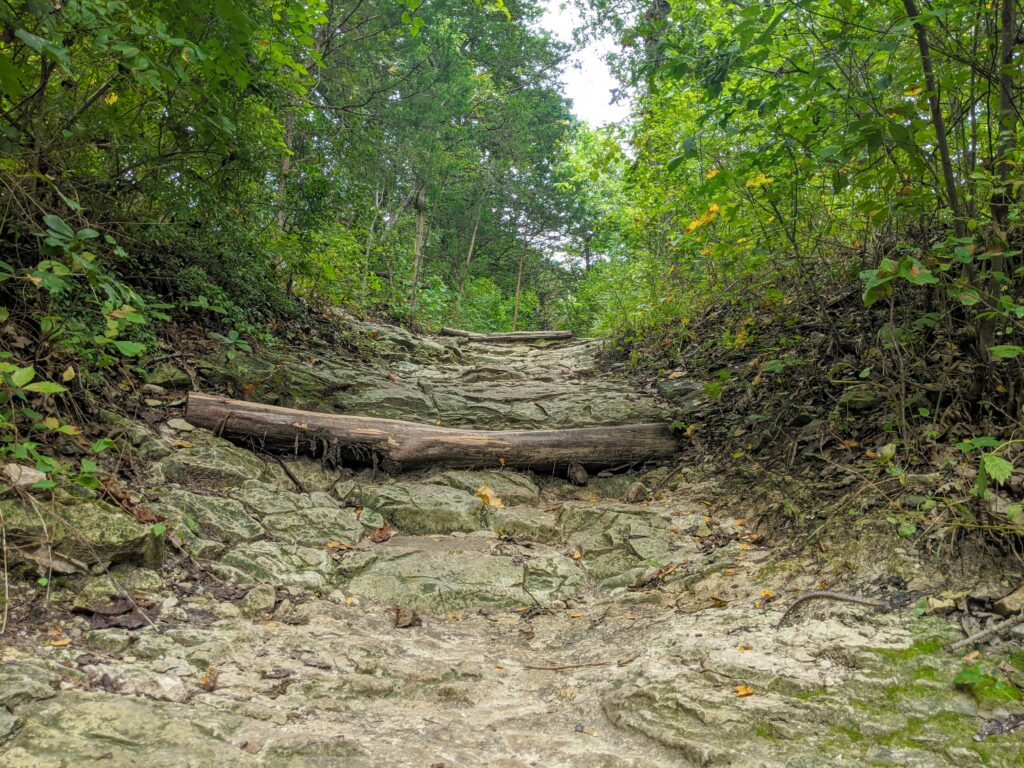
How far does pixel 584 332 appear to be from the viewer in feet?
61.0

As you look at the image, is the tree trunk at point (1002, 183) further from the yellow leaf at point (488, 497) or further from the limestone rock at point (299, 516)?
the limestone rock at point (299, 516)

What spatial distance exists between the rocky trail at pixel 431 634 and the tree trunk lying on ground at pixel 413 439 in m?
0.19

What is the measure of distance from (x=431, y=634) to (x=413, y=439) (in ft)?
7.77

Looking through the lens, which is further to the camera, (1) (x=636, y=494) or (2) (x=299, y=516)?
(1) (x=636, y=494)

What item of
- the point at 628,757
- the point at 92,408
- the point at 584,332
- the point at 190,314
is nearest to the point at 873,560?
the point at 628,757

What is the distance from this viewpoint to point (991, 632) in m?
2.30

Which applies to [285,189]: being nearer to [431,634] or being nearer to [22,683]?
[431,634]

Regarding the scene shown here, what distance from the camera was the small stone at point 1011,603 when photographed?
2.33m

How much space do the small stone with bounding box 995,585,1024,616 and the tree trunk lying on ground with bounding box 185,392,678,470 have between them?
344 centimetres

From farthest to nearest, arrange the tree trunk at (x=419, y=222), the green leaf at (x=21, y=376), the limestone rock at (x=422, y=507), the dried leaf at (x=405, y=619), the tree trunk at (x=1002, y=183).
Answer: the tree trunk at (x=419, y=222)
the limestone rock at (x=422, y=507)
the dried leaf at (x=405, y=619)
the tree trunk at (x=1002, y=183)
the green leaf at (x=21, y=376)

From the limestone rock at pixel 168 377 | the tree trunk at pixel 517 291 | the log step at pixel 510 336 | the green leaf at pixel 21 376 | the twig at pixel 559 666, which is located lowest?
the twig at pixel 559 666

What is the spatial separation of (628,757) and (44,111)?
15.4ft

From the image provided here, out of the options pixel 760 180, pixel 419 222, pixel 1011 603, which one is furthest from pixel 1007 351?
pixel 419 222

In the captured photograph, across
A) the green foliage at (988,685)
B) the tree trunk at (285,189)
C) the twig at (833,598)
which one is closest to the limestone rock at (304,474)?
the tree trunk at (285,189)
